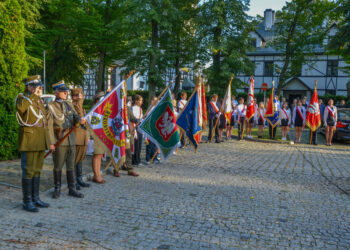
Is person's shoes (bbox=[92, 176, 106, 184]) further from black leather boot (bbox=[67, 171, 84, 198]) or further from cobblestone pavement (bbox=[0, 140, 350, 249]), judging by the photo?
black leather boot (bbox=[67, 171, 84, 198])

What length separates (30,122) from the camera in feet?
16.4

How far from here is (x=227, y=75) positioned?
24109 millimetres

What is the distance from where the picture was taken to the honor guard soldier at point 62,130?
5.59 m

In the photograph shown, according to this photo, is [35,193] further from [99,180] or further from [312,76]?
[312,76]

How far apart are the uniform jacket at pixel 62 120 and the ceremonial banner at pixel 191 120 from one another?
409 centimetres

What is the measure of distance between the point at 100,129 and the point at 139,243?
10.1 ft

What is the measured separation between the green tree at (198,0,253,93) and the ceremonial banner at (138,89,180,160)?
54.3 ft

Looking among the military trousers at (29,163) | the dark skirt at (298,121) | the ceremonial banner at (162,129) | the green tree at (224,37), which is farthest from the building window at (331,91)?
the military trousers at (29,163)

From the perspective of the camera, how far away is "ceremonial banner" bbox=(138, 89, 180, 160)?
8148 millimetres

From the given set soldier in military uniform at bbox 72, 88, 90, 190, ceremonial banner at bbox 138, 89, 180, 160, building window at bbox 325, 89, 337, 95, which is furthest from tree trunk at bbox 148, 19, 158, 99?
building window at bbox 325, 89, 337, 95

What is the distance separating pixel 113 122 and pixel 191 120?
3.26m

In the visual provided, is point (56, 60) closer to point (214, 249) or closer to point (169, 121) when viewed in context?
point (169, 121)

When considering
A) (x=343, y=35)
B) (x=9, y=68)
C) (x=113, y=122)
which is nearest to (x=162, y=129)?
(x=113, y=122)

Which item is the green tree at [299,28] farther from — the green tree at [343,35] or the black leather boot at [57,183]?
the black leather boot at [57,183]
